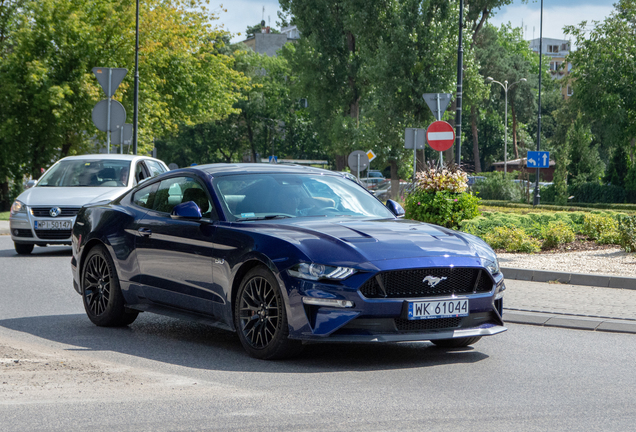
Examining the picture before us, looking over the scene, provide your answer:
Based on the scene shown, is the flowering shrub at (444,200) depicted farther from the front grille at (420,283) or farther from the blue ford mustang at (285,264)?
the front grille at (420,283)

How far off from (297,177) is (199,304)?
141cm

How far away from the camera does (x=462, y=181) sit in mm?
16391

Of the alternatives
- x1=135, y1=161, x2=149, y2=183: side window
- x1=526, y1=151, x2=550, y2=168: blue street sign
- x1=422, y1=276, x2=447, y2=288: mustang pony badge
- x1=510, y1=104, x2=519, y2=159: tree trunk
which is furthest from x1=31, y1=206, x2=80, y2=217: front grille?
x1=510, y1=104, x2=519, y2=159: tree trunk

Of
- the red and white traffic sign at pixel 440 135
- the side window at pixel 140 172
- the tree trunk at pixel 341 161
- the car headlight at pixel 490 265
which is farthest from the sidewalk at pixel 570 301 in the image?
the tree trunk at pixel 341 161

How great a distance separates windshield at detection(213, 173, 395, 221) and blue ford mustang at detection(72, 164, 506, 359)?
12 millimetres

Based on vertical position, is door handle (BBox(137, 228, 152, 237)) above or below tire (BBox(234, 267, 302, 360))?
above

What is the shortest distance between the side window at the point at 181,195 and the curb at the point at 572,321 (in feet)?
11.7

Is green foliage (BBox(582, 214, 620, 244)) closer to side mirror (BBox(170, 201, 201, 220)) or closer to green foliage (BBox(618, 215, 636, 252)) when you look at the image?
green foliage (BBox(618, 215, 636, 252))

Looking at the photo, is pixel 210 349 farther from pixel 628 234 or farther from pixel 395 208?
pixel 628 234

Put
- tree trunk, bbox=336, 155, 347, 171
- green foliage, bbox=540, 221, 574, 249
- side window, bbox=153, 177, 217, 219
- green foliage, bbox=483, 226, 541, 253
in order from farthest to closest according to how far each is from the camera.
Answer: tree trunk, bbox=336, 155, 347, 171 → green foliage, bbox=540, 221, 574, 249 → green foliage, bbox=483, 226, 541, 253 → side window, bbox=153, 177, 217, 219

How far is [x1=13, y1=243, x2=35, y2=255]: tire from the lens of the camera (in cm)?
1612

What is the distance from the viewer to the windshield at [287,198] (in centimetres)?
747

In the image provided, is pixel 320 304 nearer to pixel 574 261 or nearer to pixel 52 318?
pixel 52 318

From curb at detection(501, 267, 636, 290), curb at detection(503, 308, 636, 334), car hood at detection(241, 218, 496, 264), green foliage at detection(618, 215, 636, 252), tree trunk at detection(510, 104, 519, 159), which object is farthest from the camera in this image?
tree trunk at detection(510, 104, 519, 159)
